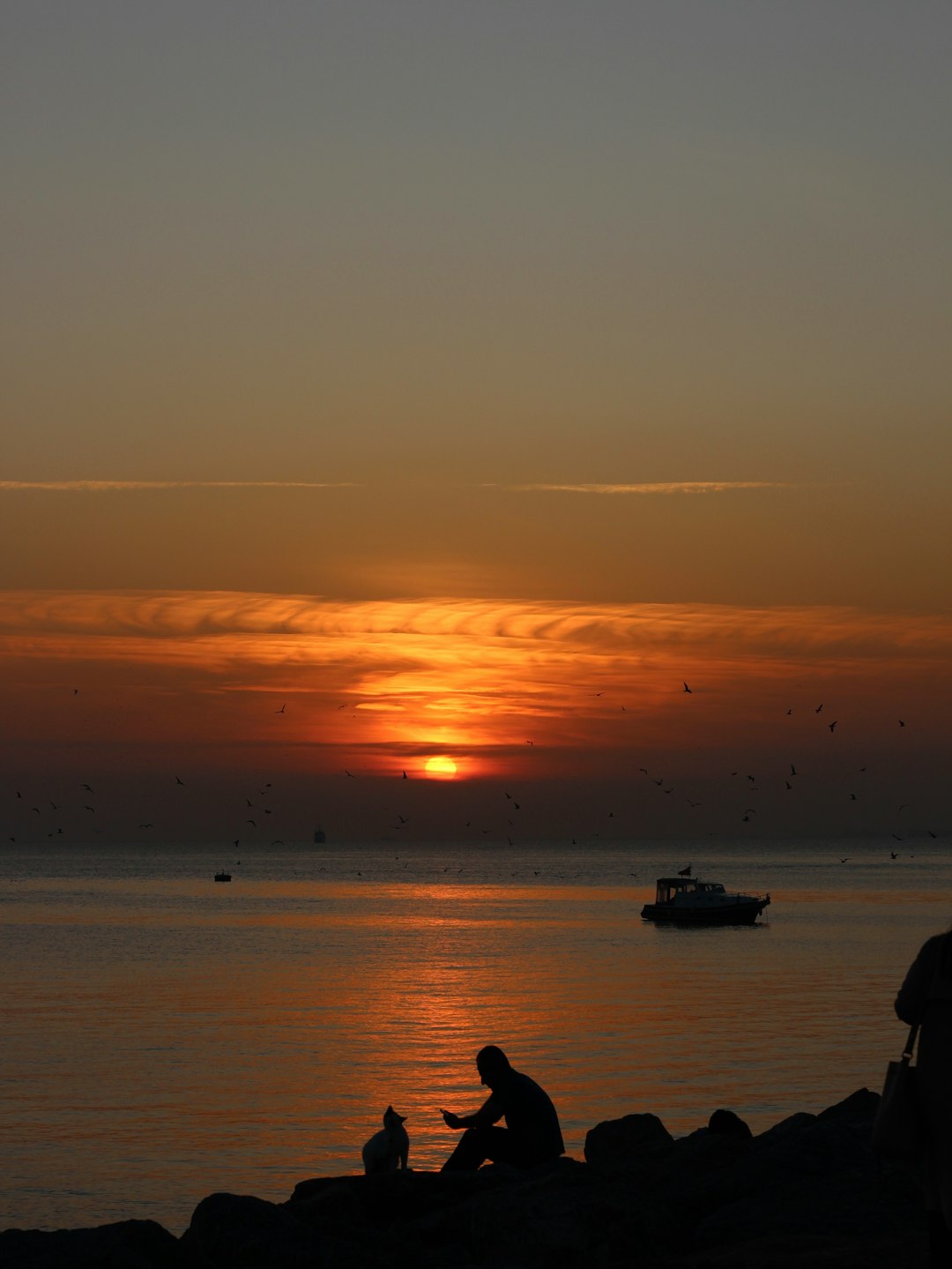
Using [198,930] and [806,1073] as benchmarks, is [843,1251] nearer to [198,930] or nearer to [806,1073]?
[806,1073]

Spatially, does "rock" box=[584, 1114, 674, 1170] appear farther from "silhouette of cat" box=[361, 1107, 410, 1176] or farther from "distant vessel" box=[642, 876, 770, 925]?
"distant vessel" box=[642, 876, 770, 925]

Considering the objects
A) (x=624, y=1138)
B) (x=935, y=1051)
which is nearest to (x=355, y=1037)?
(x=624, y=1138)

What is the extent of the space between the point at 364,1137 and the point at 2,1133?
19.3 feet

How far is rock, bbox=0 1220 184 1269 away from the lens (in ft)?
42.0

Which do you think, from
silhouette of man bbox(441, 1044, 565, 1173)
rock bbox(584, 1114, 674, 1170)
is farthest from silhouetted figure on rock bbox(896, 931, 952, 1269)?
rock bbox(584, 1114, 674, 1170)

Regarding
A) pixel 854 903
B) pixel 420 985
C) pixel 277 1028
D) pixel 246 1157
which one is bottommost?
pixel 246 1157

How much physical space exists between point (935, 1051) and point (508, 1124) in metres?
8.09

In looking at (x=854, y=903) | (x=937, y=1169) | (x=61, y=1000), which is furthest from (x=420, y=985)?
(x=854, y=903)

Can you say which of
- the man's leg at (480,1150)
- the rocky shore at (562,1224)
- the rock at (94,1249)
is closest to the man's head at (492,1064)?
the rocky shore at (562,1224)

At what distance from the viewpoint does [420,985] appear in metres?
55.0

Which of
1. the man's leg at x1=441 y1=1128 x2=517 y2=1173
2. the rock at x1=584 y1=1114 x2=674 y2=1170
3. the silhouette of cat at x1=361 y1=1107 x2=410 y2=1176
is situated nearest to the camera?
the man's leg at x1=441 y1=1128 x2=517 y2=1173

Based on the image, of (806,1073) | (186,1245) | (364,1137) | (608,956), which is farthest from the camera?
(608,956)

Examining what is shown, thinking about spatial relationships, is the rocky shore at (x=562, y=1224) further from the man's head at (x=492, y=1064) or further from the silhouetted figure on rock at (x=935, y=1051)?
the silhouetted figure on rock at (x=935, y=1051)

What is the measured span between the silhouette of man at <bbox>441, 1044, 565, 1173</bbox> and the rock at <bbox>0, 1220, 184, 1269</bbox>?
113 inches
